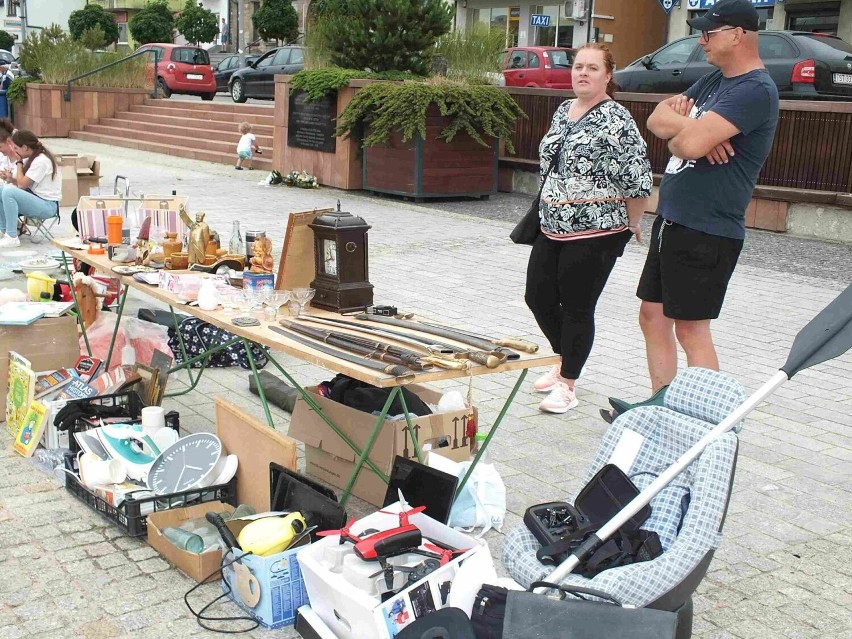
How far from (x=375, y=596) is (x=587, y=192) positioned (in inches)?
100

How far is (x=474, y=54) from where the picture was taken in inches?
546

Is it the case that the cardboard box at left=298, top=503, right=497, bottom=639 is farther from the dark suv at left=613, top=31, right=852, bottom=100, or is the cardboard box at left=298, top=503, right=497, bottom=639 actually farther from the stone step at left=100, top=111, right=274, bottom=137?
the stone step at left=100, top=111, right=274, bottom=137

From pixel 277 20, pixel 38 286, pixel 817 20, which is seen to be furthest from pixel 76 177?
pixel 277 20

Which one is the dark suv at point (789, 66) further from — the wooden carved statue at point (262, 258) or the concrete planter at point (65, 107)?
the concrete planter at point (65, 107)

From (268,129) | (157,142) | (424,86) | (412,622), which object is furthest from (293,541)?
(157,142)

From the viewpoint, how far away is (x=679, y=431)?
3170 millimetres

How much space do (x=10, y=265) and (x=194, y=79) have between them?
62.8ft

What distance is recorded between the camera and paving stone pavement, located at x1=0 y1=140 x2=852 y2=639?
11.4ft

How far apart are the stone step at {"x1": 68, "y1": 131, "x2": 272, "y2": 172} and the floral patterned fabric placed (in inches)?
485

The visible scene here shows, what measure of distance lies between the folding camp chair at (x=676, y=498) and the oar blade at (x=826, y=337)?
30cm

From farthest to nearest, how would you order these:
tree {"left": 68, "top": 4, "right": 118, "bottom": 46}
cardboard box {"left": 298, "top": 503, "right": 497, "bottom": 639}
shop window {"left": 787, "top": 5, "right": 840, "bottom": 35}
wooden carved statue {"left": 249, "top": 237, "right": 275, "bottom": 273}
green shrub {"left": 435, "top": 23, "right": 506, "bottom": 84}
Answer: tree {"left": 68, "top": 4, "right": 118, "bottom": 46}
shop window {"left": 787, "top": 5, "right": 840, "bottom": 35}
green shrub {"left": 435, "top": 23, "right": 506, "bottom": 84}
wooden carved statue {"left": 249, "top": 237, "right": 275, "bottom": 273}
cardboard box {"left": 298, "top": 503, "right": 497, "bottom": 639}

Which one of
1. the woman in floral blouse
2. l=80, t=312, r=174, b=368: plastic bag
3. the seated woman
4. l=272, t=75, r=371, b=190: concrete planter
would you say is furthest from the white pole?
l=272, t=75, r=371, b=190: concrete planter

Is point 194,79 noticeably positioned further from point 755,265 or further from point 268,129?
point 755,265

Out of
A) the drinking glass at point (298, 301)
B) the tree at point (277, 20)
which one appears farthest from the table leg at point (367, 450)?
the tree at point (277, 20)
